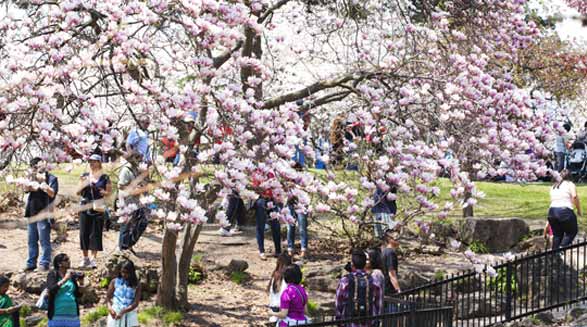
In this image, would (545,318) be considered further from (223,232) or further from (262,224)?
(223,232)

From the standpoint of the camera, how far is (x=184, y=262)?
12031 mm

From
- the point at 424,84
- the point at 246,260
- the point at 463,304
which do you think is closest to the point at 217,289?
the point at 246,260

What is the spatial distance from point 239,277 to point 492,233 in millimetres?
5143

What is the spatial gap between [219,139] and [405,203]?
764 centimetres

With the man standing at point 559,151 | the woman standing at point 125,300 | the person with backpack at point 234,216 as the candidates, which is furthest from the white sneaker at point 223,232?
the man standing at point 559,151

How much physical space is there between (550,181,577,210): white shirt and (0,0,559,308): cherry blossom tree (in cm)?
134

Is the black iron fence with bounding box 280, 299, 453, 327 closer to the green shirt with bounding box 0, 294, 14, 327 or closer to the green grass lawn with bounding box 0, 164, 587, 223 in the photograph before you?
the green shirt with bounding box 0, 294, 14, 327

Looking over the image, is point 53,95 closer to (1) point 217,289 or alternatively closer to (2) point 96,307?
(2) point 96,307

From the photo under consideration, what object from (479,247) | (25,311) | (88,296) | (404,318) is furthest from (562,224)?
(25,311)

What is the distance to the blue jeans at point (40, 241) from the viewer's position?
12.7 m

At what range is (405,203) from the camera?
653 inches

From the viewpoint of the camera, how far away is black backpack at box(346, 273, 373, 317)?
8953 millimetres

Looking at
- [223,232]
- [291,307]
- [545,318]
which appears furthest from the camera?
[223,232]

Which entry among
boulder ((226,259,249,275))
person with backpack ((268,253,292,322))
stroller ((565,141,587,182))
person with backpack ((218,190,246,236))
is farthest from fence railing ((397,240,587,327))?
stroller ((565,141,587,182))
